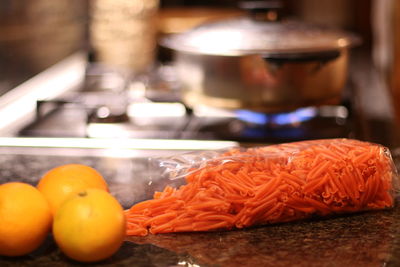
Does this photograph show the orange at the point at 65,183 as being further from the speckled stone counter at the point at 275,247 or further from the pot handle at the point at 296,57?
the pot handle at the point at 296,57

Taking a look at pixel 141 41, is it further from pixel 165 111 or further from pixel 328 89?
pixel 328 89

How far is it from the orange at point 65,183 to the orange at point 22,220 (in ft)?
0.11

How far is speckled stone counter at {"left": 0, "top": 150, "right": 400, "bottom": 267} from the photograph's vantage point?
0.96 meters

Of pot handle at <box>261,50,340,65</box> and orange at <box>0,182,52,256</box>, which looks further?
pot handle at <box>261,50,340,65</box>

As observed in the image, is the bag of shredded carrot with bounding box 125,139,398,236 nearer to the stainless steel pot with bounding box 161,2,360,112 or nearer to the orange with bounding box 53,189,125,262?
the orange with bounding box 53,189,125,262

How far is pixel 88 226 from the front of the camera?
902mm

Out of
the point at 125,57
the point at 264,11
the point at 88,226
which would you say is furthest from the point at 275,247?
the point at 125,57

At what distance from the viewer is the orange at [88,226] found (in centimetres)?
91

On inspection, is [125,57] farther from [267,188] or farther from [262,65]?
[267,188]

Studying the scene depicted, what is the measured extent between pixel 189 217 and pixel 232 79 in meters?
0.62

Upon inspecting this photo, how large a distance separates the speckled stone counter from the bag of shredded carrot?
2cm

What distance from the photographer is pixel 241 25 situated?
5.52ft

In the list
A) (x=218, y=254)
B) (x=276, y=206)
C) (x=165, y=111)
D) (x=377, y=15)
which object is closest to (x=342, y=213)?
(x=276, y=206)

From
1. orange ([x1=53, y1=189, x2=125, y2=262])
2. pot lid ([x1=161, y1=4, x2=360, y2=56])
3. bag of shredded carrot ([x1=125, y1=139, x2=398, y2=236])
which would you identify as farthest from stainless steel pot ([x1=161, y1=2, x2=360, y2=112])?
orange ([x1=53, y1=189, x2=125, y2=262])
